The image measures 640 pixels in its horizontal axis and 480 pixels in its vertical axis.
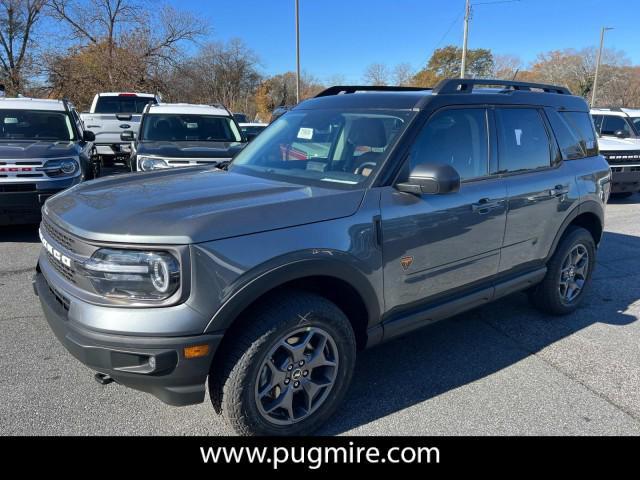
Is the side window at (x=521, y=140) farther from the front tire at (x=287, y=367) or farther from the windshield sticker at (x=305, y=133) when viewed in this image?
the front tire at (x=287, y=367)

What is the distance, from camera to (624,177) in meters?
10.3

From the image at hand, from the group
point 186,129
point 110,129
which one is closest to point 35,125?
point 186,129

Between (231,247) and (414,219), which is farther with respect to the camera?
(414,219)

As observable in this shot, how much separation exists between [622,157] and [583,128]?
7007 millimetres

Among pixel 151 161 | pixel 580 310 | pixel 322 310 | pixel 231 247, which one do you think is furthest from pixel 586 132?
pixel 151 161

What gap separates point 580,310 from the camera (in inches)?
181

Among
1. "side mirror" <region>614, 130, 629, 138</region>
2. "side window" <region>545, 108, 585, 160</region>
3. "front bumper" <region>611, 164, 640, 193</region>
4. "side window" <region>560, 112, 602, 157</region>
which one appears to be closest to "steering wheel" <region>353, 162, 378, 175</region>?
"side window" <region>545, 108, 585, 160</region>

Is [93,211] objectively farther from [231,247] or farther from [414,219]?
[414,219]

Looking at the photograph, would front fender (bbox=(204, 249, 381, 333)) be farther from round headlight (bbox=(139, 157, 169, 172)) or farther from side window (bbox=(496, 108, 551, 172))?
round headlight (bbox=(139, 157, 169, 172))

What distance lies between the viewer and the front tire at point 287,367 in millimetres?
2357

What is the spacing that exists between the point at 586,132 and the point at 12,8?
30.4 meters

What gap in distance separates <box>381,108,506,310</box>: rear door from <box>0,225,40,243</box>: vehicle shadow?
550 centimetres

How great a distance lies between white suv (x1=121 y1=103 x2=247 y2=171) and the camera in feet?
23.4

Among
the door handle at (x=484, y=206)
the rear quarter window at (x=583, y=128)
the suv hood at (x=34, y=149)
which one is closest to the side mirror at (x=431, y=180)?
the door handle at (x=484, y=206)
